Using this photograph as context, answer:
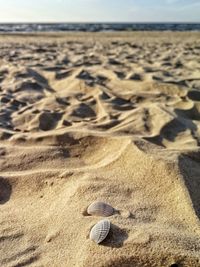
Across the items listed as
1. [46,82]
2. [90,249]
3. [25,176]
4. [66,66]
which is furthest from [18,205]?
[66,66]

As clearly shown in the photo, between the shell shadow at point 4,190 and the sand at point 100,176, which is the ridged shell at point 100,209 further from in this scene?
A: the shell shadow at point 4,190

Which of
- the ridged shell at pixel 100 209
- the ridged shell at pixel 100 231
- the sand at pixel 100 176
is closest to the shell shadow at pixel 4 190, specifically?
the sand at pixel 100 176

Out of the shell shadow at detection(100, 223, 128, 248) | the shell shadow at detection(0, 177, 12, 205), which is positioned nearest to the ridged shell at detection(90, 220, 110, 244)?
the shell shadow at detection(100, 223, 128, 248)

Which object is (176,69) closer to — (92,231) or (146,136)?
(146,136)

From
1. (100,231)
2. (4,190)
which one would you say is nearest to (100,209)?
(100,231)

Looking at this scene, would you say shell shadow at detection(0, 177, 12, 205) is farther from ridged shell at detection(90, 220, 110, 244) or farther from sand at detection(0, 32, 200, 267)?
ridged shell at detection(90, 220, 110, 244)

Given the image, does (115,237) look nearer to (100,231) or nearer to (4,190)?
(100,231)
